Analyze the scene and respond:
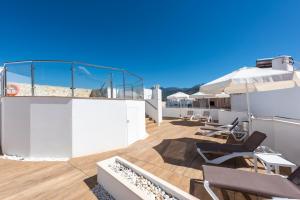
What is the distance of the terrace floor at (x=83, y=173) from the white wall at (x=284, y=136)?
90 centimetres

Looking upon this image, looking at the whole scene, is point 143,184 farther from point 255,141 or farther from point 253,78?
point 253,78

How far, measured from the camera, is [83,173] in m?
3.89

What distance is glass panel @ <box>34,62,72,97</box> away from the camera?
517 centimetres

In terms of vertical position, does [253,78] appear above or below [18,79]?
below

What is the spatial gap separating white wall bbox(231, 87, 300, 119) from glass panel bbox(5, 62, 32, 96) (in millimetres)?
9736

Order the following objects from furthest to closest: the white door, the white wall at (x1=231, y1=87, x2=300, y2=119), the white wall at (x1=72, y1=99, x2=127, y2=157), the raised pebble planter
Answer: the white door
the white wall at (x1=231, y1=87, x2=300, y2=119)
the white wall at (x1=72, y1=99, x2=127, y2=157)
the raised pebble planter

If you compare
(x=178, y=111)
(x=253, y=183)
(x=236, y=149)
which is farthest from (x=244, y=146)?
(x=178, y=111)

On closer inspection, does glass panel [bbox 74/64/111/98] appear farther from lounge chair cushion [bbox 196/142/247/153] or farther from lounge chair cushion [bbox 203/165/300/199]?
lounge chair cushion [bbox 203/165/300/199]

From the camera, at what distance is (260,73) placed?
4195 mm

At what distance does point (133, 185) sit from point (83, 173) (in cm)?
202

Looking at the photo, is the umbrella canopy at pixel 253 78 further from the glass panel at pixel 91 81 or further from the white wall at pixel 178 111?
the white wall at pixel 178 111

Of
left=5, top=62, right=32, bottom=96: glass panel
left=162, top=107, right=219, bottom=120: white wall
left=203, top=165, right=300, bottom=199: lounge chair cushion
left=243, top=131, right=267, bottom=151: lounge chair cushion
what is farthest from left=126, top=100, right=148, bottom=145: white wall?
left=162, top=107, right=219, bottom=120: white wall

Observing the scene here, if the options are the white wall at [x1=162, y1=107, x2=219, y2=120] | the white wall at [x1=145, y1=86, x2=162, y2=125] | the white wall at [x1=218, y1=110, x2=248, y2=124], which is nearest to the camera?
the white wall at [x1=218, y1=110, x2=248, y2=124]

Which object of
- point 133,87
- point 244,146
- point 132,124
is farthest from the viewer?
point 133,87
